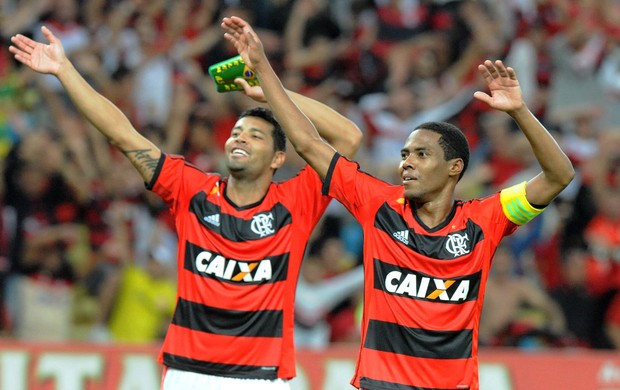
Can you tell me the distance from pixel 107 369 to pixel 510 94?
466cm

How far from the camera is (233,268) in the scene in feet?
20.2

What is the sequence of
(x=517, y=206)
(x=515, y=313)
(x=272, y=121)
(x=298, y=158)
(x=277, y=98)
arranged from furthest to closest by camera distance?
(x=298, y=158) < (x=515, y=313) < (x=272, y=121) < (x=277, y=98) < (x=517, y=206)

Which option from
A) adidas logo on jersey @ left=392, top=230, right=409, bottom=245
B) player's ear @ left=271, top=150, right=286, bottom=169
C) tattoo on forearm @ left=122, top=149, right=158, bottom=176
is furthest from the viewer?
player's ear @ left=271, top=150, right=286, bottom=169

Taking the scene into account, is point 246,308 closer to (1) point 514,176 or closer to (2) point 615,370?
(2) point 615,370

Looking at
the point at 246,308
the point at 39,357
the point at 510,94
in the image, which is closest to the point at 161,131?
the point at 39,357

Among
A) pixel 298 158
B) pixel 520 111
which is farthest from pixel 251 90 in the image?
pixel 298 158

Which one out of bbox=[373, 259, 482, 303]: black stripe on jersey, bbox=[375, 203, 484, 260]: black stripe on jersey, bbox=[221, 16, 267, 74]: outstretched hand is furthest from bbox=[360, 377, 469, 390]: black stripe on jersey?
bbox=[221, 16, 267, 74]: outstretched hand

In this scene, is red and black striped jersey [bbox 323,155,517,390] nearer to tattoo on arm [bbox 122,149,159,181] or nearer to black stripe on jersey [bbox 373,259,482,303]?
black stripe on jersey [bbox 373,259,482,303]

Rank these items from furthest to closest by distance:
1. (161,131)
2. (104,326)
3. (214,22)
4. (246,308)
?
(214,22) → (161,131) → (104,326) → (246,308)

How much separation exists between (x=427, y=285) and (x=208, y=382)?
4.69ft

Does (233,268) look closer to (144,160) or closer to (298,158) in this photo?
(144,160)

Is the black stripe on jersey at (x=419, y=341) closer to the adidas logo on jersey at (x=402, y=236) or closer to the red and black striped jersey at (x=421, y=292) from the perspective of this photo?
the red and black striped jersey at (x=421, y=292)

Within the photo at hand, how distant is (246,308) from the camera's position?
6105 millimetres

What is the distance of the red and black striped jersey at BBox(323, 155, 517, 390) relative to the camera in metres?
5.47
